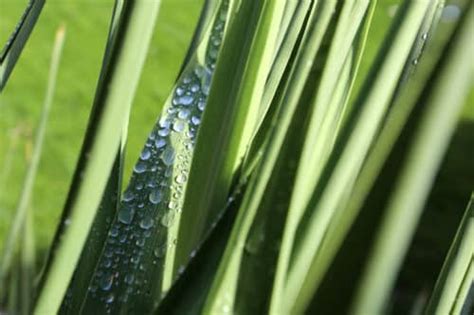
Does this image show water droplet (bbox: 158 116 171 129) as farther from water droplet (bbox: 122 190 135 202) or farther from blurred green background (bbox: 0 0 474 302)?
blurred green background (bbox: 0 0 474 302)

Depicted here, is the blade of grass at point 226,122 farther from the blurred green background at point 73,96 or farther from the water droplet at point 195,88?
the blurred green background at point 73,96

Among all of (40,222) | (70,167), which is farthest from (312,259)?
(70,167)

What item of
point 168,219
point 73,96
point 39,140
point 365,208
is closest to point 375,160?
point 365,208

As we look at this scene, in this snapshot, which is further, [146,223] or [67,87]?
[67,87]

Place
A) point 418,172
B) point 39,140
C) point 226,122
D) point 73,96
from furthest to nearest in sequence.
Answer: point 73,96
point 39,140
point 226,122
point 418,172

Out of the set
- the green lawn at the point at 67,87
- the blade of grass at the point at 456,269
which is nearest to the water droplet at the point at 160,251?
the blade of grass at the point at 456,269

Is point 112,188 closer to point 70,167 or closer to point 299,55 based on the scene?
point 299,55

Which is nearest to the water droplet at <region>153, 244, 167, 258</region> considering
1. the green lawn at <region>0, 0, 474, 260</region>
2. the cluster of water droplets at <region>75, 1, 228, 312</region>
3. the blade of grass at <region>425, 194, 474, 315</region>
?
the cluster of water droplets at <region>75, 1, 228, 312</region>

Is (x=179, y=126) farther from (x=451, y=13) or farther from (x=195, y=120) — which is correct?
(x=451, y=13)
